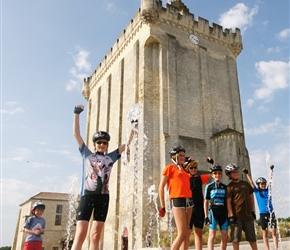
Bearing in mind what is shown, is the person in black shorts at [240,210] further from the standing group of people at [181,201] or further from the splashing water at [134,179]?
the splashing water at [134,179]

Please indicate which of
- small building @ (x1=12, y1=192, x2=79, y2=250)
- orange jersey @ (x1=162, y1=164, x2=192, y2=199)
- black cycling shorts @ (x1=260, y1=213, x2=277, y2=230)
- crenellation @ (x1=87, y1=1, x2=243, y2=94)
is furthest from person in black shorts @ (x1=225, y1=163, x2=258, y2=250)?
small building @ (x1=12, y1=192, x2=79, y2=250)

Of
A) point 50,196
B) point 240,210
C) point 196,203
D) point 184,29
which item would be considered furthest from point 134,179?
point 50,196

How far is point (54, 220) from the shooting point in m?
39.0

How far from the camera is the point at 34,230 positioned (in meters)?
5.84

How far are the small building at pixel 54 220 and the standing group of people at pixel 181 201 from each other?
107 ft

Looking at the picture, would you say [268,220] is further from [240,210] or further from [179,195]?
[179,195]

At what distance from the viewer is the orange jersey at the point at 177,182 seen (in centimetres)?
468

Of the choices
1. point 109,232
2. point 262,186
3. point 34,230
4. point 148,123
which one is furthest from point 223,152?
point 34,230

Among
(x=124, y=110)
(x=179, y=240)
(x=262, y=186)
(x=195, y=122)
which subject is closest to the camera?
(x=179, y=240)

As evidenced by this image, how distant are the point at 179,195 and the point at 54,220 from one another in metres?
38.1

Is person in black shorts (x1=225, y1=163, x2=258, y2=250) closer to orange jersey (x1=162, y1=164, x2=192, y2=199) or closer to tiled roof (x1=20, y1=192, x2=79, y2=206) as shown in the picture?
orange jersey (x1=162, y1=164, x2=192, y2=199)

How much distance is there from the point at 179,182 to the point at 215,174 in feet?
5.39

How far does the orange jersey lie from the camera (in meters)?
4.68

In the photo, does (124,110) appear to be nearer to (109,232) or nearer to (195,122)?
(195,122)
